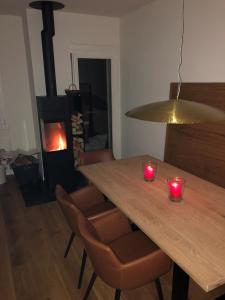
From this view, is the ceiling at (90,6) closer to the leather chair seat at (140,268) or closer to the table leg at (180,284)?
the leather chair seat at (140,268)

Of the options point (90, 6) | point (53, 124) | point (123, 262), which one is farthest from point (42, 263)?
point (90, 6)

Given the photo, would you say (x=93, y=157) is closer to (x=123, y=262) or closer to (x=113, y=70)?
(x=123, y=262)

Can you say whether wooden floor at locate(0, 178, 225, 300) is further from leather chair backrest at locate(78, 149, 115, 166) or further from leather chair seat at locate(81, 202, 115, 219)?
leather chair backrest at locate(78, 149, 115, 166)

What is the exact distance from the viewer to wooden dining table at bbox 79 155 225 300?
1.20 meters

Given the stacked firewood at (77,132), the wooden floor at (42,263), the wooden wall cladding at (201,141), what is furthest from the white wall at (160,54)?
the wooden floor at (42,263)

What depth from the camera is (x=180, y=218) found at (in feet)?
5.17

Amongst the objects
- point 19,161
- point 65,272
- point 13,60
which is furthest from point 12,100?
point 65,272

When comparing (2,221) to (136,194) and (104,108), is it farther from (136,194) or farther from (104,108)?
(104,108)

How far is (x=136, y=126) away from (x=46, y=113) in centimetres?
135

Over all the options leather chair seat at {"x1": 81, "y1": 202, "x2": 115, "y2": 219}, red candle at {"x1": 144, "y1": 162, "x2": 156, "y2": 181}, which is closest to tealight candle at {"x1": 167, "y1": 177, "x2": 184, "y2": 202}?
red candle at {"x1": 144, "y1": 162, "x2": 156, "y2": 181}

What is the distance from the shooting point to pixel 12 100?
3.89 metres

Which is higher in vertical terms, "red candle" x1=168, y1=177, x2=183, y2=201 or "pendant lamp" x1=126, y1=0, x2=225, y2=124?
"pendant lamp" x1=126, y1=0, x2=225, y2=124

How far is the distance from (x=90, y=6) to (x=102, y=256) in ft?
9.75

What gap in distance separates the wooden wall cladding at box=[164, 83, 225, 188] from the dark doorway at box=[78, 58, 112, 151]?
1.47m
